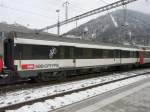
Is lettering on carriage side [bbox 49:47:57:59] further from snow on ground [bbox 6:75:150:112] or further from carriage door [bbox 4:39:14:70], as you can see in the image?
snow on ground [bbox 6:75:150:112]

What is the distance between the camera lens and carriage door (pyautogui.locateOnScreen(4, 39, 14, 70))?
13152 millimetres

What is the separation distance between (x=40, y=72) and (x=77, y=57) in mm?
3761

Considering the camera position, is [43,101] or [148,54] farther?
[148,54]

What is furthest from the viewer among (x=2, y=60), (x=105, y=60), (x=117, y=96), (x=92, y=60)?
(x=105, y=60)

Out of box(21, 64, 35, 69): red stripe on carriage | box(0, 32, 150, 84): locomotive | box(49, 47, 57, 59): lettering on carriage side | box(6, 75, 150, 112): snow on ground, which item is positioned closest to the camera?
box(6, 75, 150, 112): snow on ground

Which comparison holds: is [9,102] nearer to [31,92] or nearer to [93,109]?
[31,92]

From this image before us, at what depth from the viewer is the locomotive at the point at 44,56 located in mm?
13133

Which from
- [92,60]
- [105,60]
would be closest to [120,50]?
[105,60]

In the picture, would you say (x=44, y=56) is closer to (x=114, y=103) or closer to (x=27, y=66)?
(x=27, y=66)

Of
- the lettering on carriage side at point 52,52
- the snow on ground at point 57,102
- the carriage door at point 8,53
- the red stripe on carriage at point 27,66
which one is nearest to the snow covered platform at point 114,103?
the snow on ground at point 57,102

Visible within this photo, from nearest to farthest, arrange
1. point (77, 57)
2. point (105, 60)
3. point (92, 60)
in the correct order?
point (77, 57) → point (92, 60) → point (105, 60)

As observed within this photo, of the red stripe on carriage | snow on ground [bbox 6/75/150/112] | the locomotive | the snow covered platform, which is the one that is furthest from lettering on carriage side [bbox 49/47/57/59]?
the snow covered platform

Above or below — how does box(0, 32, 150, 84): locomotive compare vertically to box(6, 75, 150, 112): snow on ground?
above

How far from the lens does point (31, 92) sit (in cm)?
1173
